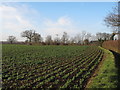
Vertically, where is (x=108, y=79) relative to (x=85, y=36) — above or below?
below

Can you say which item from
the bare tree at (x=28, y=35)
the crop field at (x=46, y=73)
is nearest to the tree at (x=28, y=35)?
the bare tree at (x=28, y=35)

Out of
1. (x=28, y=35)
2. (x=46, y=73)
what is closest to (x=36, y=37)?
(x=28, y=35)

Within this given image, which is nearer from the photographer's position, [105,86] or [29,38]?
[105,86]

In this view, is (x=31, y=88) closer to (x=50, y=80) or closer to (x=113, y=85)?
(x=50, y=80)

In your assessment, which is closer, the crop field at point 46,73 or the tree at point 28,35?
the crop field at point 46,73

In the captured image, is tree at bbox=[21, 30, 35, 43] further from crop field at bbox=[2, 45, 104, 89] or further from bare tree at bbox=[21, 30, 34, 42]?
crop field at bbox=[2, 45, 104, 89]

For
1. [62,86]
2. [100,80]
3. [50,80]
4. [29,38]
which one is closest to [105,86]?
[100,80]

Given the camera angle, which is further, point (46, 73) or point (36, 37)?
point (36, 37)

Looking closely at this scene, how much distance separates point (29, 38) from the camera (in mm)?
86312

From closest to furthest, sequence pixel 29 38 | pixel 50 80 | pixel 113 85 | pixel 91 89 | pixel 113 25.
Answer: pixel 91 89 → pixel 113 85 → pixel 50 80 → pixel 113 25 → pixel 29 38

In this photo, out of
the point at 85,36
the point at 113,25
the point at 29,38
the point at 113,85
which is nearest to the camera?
the point at 113,85

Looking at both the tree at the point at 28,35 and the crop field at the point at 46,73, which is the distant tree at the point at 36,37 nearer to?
the tree at the point at 28,35

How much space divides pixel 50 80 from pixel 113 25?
20.3 meters

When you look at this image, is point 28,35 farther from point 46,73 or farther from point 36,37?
point 46,73
